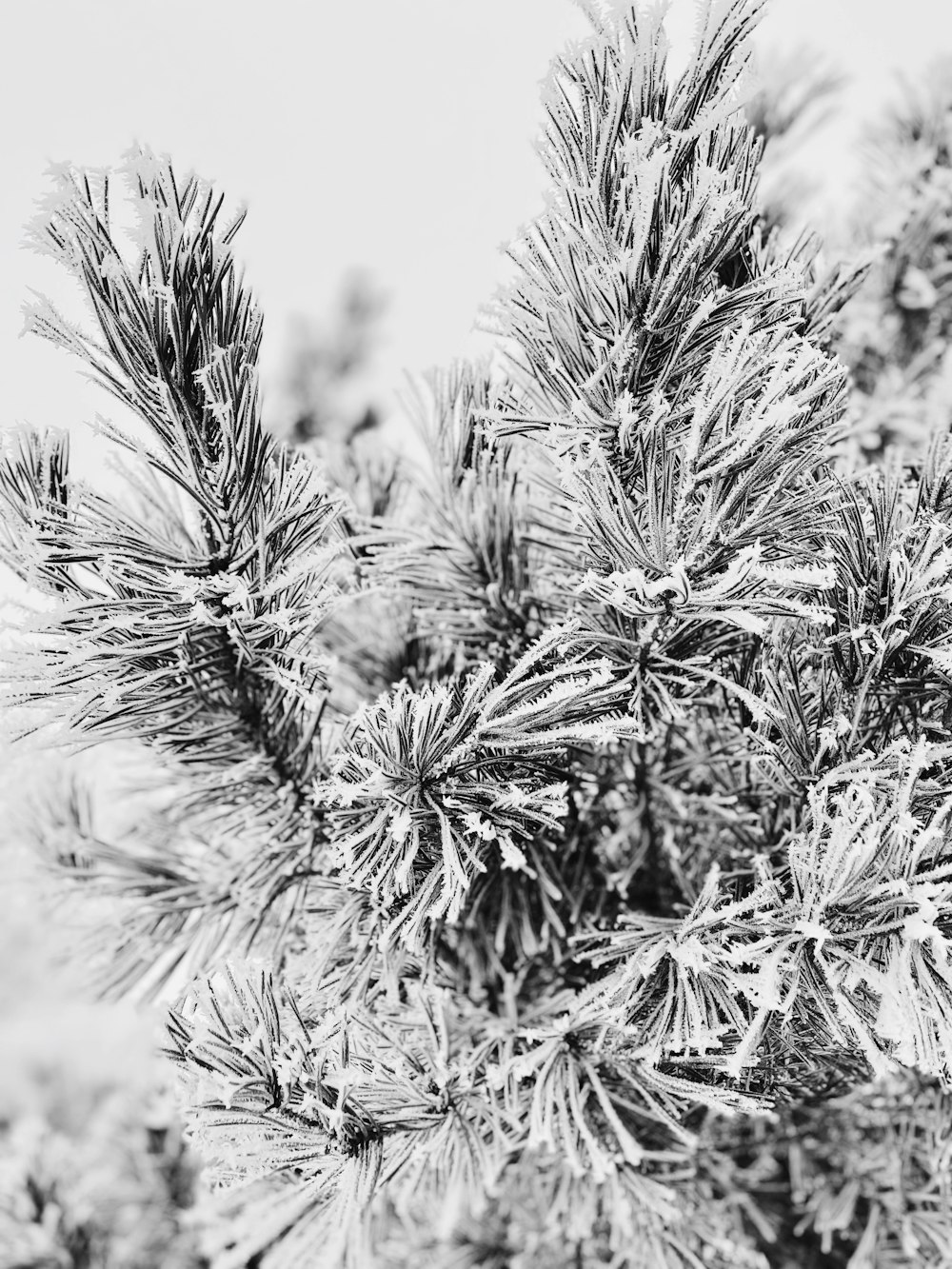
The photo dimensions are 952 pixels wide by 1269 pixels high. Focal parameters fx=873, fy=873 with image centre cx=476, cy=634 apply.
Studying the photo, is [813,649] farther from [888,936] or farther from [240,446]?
[240,446]

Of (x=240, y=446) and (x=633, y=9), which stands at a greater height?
(x=633, y=9)

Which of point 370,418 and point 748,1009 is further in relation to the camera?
point 370,418

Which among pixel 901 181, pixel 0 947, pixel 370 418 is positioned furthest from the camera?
pixel 0 947

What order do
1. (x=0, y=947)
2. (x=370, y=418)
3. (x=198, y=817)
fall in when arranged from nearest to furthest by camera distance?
(x=198, y=817) < (x=370, y=418) < (x=0, y=947)

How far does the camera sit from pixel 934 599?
364mm

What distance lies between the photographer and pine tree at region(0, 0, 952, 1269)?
33 centimetres

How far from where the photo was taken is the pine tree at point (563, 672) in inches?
12.8

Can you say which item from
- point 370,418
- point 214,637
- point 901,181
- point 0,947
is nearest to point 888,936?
point 214,637

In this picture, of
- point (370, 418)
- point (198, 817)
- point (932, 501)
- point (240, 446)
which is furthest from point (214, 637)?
point (370, 418)

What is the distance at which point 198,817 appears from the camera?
0.56m

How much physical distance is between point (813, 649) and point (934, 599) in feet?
0.19

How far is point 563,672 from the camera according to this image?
357 millimetres

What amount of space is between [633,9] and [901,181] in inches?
18.3

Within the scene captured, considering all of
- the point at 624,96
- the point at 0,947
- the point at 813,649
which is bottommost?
the point at 0,947
